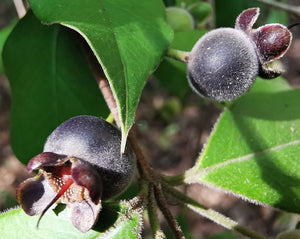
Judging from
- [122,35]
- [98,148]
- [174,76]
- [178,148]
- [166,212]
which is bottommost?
[178,148]

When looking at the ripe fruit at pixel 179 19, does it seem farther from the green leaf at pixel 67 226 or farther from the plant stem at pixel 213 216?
the green leaf at pixel 67 226

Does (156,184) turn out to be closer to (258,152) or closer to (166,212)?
(166,212)

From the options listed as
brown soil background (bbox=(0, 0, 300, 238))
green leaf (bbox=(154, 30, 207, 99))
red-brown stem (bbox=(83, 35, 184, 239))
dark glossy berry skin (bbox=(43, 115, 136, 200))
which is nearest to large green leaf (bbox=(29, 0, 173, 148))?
dark glossy berry skin (bbox=(43, 115, 136, 200))

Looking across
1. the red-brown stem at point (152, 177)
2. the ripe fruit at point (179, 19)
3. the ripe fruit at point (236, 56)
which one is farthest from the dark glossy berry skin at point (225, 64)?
the ripe fruit at point (179, 19)

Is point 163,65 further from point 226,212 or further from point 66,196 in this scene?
point 226,212

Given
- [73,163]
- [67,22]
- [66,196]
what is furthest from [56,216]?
[67,22]

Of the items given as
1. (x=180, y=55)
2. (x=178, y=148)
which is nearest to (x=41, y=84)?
(x=180, y=55)
